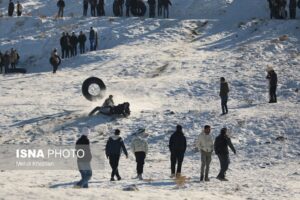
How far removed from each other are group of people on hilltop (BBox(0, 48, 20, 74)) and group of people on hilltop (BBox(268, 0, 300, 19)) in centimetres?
1416

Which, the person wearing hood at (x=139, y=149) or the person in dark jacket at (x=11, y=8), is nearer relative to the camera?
the person wearing hood at (x=139, y=149)

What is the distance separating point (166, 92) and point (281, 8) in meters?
11.5

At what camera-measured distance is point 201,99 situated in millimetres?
27953

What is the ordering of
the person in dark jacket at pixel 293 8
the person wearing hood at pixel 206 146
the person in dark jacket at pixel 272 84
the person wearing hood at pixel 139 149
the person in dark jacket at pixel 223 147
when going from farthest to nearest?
the person in dark jacket at pixel 293 8
the person in dark jacket at pixel 272 84
the person wearing hood at pixel 139 149
the person in dark jacket at pixel 223 147
the person wearing hood at pixel 206 146

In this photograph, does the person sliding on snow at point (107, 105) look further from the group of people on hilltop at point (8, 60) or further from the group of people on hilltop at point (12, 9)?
the group of people on hilltop at point (12, 9)

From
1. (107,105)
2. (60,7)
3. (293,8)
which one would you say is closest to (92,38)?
(60,7)

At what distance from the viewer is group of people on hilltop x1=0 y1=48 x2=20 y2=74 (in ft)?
114

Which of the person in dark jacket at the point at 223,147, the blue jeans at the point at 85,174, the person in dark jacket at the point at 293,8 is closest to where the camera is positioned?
the blue jeans at the point at 85,174

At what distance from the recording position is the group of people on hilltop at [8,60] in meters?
34.9

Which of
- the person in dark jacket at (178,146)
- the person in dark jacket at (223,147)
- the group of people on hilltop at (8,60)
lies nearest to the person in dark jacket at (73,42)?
the group of people on hilltop at (8,60)

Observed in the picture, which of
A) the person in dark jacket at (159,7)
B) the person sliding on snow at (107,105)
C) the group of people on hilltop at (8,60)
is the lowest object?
the person sliding on snow at (107,105)

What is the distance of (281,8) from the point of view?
37094mm

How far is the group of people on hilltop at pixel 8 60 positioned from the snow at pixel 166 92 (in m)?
1.06

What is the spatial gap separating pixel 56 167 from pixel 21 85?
1142cm
